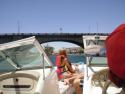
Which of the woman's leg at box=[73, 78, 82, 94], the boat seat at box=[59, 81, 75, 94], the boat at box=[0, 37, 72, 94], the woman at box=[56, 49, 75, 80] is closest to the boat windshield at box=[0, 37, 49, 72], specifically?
the boat at box=[0, 37, 72, 94]

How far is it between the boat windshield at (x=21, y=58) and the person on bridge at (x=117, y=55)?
3.47 metres

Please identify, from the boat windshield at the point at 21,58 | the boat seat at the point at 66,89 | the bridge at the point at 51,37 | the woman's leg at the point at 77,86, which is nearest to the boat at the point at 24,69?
the boat windshield at the point at 21,58

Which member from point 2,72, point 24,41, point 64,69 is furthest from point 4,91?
point 64,69

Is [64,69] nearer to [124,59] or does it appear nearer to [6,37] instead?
[124,59]

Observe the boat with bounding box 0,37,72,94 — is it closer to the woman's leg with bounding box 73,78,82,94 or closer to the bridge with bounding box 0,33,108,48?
the woman's leg with bounding box 73,78,82,94

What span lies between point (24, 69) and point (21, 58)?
0.20 meters

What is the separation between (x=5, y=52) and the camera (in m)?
4.83

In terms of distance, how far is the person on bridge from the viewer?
114cm

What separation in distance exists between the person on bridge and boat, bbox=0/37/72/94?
3069 millimetres

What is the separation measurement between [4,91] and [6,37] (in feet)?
267

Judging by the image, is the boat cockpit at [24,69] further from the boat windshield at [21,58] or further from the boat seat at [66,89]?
the boat seat at [66,89]

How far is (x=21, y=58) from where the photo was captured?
5.07 meters

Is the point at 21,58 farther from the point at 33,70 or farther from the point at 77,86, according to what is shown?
the point at 77,86

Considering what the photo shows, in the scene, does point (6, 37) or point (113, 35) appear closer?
point (113, 35)
